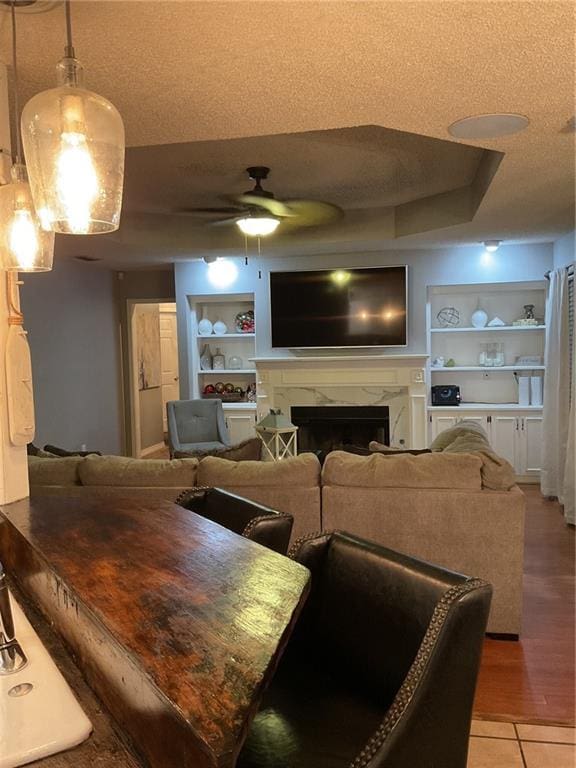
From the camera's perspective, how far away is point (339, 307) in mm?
6348

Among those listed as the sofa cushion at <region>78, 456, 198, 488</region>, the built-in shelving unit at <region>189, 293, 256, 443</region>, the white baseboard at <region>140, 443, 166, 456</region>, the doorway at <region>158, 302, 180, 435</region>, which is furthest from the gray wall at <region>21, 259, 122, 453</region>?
the sofa cushion at <region>78, 456, 198, 488</region>

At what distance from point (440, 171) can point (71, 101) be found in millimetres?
3826

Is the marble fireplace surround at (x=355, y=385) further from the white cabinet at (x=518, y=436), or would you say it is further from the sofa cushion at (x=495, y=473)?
the sofa cushion at (x=495, y=473)

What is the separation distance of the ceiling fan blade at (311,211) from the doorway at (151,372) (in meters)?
3.33

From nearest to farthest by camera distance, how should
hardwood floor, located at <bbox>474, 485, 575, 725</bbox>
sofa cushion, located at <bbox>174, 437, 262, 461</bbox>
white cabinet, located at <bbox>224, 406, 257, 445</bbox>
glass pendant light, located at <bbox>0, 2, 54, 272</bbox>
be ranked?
1. glass pendant light, located at <bbox>0, 2, 54, 272</bbox>
2. hardwood floor, located at <bbox>474, 485, 575, 725</bbox>
3. sofa cushion, located at <bbox>174, 437, 262, 461</bbox>
4. white cabinet, located at <bbox>224, 406, 257, 445</bbox>

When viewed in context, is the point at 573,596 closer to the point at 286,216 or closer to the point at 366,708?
the point at 366,708

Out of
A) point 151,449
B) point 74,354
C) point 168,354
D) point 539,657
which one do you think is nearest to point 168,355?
point 168,354

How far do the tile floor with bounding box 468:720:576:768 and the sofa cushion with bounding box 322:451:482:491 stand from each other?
3.44 ft

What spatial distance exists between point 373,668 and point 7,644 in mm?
829

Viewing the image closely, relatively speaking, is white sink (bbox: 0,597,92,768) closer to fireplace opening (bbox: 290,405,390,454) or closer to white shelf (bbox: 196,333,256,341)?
fireplace opening (bbox: 290,405,390,454)

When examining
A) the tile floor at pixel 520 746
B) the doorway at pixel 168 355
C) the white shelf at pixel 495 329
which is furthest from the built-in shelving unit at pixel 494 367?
the doorway at pixel 168 355

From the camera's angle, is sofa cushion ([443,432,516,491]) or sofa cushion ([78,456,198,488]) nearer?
sofa cushion ([443,432,516,491])

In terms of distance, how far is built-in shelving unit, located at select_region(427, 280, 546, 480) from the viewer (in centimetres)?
588

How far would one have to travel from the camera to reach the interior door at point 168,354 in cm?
905
